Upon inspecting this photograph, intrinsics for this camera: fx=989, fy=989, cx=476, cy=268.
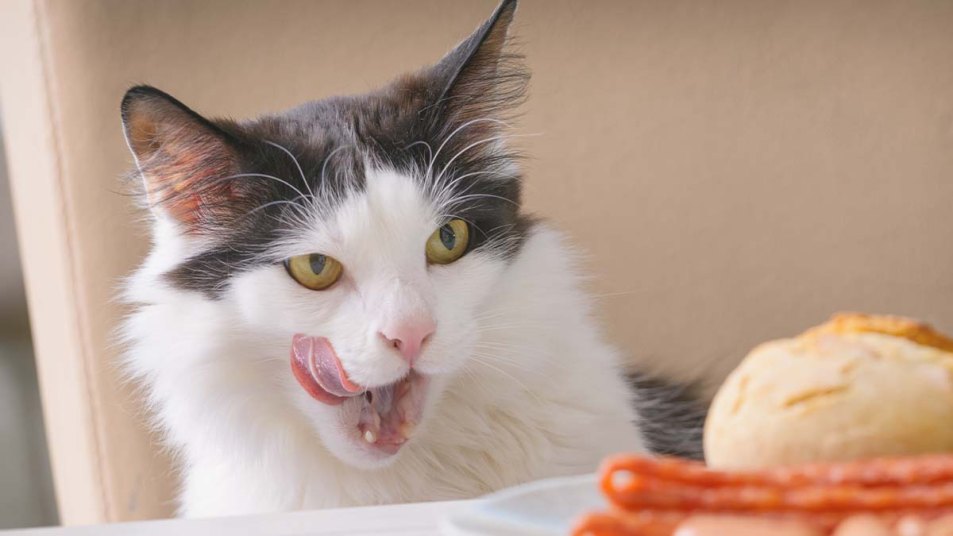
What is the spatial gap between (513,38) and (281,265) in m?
0.40

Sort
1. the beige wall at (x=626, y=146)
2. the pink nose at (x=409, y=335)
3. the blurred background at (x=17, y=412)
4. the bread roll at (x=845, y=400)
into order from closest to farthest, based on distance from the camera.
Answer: the bread roll at (x=845, y=400) < the pink nose at (x=409, y=335) < the beige wall at (x=626, y=146) < the blurred background at (x=17, y=412)

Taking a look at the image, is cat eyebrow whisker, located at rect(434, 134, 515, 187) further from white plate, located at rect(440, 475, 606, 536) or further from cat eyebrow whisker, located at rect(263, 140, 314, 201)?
white plate, located at rect(440, 475, 606, 536)

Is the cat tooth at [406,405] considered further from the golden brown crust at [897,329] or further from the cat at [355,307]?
the golden brown crust at [897,329]

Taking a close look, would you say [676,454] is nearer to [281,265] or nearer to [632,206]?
[632,206]

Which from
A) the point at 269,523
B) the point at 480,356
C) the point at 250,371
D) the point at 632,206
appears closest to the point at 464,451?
the point at 480,356

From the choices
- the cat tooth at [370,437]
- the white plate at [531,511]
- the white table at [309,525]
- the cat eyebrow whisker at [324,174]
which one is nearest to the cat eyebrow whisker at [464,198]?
the cat eyebrow whisker at [324,174]

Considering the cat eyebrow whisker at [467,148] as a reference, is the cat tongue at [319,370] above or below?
below

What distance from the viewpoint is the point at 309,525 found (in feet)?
1.97

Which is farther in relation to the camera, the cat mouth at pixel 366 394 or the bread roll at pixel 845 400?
the cat mouth at pixel 366 394

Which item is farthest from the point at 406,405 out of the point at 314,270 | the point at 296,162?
the point at 296,162

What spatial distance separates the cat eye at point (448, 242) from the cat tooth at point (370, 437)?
19cm

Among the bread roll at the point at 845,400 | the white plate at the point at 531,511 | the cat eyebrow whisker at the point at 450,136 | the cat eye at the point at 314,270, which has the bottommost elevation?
the white plate at the point at 531,511

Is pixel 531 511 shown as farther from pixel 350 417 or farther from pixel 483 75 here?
pixel 483 75

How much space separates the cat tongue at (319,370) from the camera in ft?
3.24
